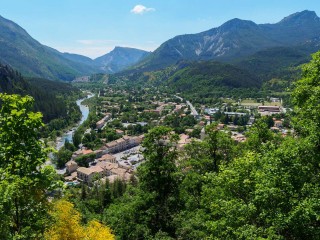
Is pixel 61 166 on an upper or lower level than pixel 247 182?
lower

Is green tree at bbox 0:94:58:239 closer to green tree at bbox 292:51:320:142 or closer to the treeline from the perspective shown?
the treeline

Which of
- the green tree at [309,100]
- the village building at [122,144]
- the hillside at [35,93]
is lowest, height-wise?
the village building at [122,144]

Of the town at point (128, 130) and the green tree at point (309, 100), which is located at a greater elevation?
the green tree at point (309, 100)

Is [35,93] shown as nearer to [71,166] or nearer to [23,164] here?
[71,166]

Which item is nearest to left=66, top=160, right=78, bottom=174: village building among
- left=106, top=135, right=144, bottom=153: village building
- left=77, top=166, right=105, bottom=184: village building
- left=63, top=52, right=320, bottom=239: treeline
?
left=77, top=166, right=105, bottom=184: village building

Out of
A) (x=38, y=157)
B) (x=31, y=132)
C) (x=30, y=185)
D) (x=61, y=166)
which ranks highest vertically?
(x=31, y=132)

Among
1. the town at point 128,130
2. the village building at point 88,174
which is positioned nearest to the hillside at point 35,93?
the town at point 128,130

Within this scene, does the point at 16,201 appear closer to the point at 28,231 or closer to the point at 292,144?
the point at 28,231

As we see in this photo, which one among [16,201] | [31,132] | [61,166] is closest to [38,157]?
[31,132]

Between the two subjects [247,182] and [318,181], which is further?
[247,182]

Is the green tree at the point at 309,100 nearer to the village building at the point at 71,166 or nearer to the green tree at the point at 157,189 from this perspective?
the green tree at the point at 157,189
